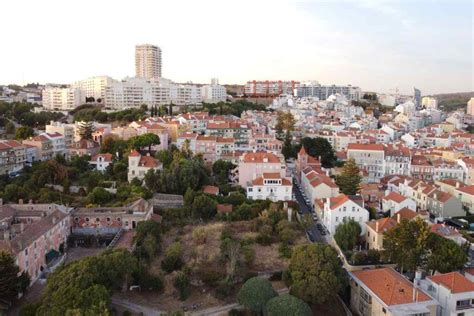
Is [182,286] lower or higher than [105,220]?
lower

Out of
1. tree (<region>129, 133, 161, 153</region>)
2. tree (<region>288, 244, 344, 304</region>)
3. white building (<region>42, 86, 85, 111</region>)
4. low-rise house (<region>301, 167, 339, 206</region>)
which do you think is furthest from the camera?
white building (<region>42, 86, 85, 111</region>)

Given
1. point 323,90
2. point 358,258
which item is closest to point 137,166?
point 358,258

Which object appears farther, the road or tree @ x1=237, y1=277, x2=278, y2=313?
the road

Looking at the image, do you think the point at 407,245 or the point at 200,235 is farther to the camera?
the point at 200,235

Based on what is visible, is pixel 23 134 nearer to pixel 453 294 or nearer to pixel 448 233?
pixel 448 233

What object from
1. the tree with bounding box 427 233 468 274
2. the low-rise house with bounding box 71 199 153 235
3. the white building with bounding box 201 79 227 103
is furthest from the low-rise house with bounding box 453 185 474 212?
the white building with bounding box 201 79 227 103

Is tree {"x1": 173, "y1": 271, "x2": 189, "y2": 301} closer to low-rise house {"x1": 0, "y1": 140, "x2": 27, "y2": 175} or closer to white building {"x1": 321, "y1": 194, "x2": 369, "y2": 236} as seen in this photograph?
white building {"x1": 321, "y1": 194, "x2": 369, "y2": 236}

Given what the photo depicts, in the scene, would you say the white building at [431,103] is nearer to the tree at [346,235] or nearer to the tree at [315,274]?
the tree at [346,235]

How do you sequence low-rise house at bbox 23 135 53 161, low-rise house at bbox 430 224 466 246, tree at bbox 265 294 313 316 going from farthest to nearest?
low-rise house at bbox 23 135 53 161
low-rise house at bbox 430 224 466 246
tree at bbox 265 294 313 316
